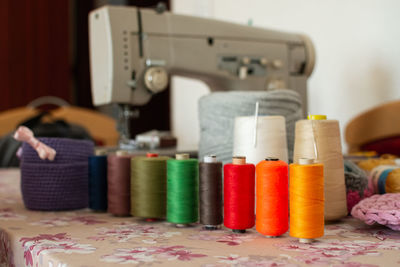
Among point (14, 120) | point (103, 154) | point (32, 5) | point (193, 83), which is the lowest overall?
point (103, 154)

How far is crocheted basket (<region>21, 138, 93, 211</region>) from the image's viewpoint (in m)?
0.79

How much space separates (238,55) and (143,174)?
0.68m

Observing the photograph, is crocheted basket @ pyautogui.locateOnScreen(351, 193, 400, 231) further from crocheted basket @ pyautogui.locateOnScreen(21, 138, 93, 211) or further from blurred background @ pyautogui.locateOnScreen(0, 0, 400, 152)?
blurred background @ pyautogui.locateOnScreen(0, 0, 400, 152)

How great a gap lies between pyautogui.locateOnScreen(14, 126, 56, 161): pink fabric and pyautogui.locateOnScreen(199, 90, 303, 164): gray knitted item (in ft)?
0.92

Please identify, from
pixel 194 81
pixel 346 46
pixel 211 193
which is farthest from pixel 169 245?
pixel 194 81

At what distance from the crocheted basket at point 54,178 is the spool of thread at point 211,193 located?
300 millimetres

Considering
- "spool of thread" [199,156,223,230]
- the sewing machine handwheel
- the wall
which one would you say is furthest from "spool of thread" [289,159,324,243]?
the wall

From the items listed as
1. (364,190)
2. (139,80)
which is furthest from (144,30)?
(364,190)

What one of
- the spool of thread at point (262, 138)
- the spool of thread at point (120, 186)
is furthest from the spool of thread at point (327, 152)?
the spool of thread at point (120, 186)

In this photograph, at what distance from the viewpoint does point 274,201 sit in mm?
574

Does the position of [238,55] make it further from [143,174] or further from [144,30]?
[143,174]

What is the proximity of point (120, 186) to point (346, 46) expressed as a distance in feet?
4.03

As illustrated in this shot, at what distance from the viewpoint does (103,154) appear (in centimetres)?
82

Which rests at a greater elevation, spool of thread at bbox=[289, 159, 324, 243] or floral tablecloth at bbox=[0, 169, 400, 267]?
spool of thread at bbox=[289, 159, 324, 243]
